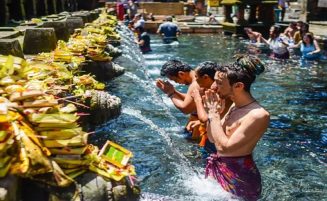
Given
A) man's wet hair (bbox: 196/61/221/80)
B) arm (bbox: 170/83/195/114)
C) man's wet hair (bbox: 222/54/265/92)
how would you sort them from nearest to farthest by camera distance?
1. man's wet hair (bbox: 222/54/265/92)
2. man's wet hair (bbox: 196/61/221/80)
3. arm (bbox: 170/83/195/114)

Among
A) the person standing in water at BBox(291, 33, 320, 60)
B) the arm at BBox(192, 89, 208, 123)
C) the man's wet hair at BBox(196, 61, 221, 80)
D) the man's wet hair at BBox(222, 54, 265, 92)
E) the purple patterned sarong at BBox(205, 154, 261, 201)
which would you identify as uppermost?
the man's wet hair at BBox(222, 54, 265, 92)

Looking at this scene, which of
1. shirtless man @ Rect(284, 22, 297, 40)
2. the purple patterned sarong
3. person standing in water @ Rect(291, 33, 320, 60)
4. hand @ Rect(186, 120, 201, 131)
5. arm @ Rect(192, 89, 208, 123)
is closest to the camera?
the purple patterned sarong

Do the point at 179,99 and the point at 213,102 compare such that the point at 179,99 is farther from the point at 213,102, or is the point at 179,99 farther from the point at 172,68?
the point at 213,102

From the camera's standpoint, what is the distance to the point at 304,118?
9656mm

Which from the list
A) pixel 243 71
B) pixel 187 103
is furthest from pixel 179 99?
pixel 243 71

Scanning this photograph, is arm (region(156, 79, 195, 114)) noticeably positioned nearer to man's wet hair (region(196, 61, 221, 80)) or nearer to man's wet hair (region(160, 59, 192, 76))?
man's wet hair (region(160, 59, 192, 76))

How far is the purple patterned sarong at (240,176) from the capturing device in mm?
4387

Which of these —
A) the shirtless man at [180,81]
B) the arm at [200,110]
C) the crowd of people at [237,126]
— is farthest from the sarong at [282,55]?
the crowd of people at [237,126]

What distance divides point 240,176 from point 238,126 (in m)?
0.52

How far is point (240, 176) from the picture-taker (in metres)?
4.42

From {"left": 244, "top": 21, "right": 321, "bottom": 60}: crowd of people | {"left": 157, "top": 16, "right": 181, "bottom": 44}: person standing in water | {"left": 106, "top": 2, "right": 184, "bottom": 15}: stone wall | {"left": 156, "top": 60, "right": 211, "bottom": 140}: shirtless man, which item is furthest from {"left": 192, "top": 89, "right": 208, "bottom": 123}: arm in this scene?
{"left": 106, "top": 2, "right": 184, "bottom": 15}: stone wall

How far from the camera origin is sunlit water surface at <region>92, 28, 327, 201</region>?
18.3 ft

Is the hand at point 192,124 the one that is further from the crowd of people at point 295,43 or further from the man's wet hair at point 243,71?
the crowd of people at point 295,43

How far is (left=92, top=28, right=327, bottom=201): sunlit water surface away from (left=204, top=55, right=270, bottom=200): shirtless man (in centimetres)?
23
